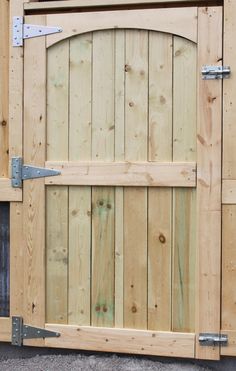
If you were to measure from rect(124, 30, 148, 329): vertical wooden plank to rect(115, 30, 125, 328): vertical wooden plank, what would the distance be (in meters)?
0.02

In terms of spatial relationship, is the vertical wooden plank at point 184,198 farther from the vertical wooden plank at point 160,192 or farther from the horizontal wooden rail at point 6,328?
the horizontal wooden rail at point 6,328

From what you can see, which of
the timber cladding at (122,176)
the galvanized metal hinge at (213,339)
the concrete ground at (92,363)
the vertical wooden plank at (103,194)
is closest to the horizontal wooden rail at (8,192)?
the timber cladding at (122,176)

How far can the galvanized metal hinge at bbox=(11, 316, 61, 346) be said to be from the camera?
3.67 m

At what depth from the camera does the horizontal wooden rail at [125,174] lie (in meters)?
3.48

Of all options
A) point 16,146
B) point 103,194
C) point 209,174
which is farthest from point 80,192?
point 209,174

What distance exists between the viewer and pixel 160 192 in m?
3.52

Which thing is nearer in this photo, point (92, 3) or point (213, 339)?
point (213, 339)

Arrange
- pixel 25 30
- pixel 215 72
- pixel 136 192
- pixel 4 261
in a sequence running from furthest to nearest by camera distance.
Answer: pixel 4 261, pixel 25 30, pixel 136 192, pixel 215 72

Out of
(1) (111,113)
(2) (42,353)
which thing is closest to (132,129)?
(1) (111,113)

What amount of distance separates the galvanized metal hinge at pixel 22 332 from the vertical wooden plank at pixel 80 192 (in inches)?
8.7

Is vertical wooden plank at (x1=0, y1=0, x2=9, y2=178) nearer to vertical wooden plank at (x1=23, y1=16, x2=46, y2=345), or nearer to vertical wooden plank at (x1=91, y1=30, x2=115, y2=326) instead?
vertical wooden plank at (x1=23, y1=16, x2=46, y2=345)

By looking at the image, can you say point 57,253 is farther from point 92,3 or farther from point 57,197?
point 92,3

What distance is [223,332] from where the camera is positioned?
11.4 feet

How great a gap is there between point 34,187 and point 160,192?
2.49ft
